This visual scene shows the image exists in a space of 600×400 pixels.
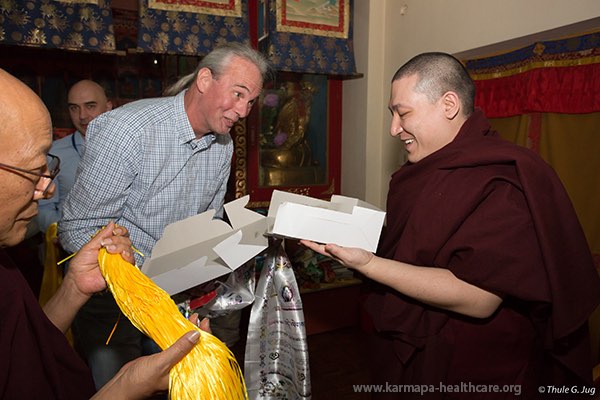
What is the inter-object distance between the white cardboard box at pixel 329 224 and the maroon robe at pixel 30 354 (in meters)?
0.60

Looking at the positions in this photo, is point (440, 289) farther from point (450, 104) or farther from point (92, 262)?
point (92, 262)

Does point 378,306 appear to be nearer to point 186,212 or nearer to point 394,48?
point 186,212

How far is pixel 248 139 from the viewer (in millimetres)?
3414

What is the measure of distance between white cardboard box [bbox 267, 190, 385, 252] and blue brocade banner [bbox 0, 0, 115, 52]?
6.72 ft

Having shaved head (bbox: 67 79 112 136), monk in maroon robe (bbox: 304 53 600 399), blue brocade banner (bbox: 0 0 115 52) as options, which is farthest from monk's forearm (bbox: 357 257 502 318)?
blue brocade banner (bbox: 0 0 115 52)

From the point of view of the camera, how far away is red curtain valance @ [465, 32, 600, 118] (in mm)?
2002

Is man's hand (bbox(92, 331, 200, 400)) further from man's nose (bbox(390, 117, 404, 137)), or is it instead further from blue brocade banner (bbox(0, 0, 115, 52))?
blue brocade banner (bbox(0, 0, 115, 52))

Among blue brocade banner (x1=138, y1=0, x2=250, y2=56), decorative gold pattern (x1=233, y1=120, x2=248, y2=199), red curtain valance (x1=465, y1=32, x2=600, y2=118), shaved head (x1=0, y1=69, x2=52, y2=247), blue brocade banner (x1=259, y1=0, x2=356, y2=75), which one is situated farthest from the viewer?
decorative gold pattern (x1=233, y1=120, x2=248, y2=199)

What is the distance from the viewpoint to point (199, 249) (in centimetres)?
116

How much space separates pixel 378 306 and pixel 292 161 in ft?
7.86

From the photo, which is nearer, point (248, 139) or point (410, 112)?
point (410, 112)

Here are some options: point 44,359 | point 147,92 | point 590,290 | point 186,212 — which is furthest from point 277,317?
point 147,92

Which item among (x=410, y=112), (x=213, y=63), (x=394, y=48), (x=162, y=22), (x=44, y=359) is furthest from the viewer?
(x=394, y=48)

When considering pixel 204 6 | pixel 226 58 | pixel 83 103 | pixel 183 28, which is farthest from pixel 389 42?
pixel 83 103
